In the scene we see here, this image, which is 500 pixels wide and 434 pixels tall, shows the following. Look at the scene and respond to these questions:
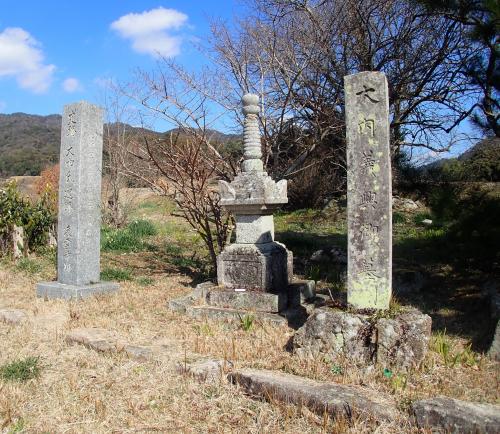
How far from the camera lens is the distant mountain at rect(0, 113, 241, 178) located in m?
29.0

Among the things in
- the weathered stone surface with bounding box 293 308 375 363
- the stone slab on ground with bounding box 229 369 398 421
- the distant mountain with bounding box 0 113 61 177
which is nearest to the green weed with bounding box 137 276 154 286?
the weathered stone surface with bounding box 293 308 375 363

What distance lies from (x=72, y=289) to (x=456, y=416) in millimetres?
5220

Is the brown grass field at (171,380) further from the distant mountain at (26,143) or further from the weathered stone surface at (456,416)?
the distant mountain at (26,143)

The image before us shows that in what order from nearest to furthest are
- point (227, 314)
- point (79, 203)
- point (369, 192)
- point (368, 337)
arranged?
point (368, 337), point (369, 192), point (227, 314), point (79, 203)

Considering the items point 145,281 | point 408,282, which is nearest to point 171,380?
point 145,281

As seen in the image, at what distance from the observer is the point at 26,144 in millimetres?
36344

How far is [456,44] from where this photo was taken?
11.3 meters

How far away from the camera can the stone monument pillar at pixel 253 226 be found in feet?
19.8

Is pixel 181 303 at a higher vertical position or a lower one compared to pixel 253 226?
lower

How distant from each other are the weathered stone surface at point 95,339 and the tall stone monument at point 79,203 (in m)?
1.94

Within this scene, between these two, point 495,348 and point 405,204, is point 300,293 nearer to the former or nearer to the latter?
point 495,348

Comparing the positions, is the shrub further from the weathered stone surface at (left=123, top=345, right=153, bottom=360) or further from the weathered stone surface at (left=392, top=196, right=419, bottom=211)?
the weathered stone surface at (left=392, top=196, right=419, bottom=211)

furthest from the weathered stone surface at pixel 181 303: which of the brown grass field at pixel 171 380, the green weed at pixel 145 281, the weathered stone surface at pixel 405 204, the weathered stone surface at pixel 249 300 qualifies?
the weathered stone surface at pixel 405 204

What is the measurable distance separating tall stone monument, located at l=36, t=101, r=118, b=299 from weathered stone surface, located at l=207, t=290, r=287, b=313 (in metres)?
1.86
